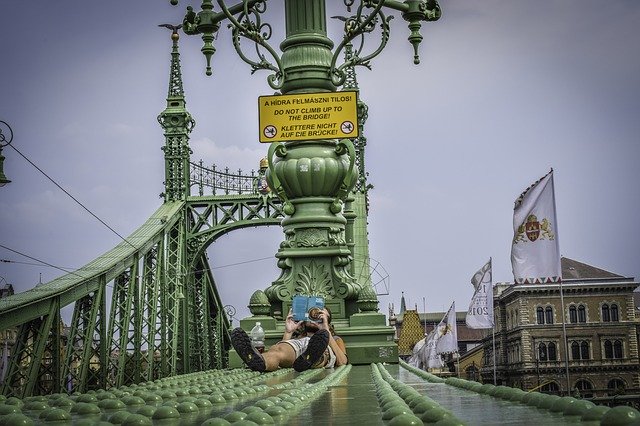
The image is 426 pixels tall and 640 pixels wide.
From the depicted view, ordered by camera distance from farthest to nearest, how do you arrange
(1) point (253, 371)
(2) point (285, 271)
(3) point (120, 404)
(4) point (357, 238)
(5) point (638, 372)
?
(5) point (638, 372), (4) point (357, 238), (2) point (285, 271), (1) point (253, 371), (3) point (120, 404)

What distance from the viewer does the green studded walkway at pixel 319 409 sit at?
4656 mm

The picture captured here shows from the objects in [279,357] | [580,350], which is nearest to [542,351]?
[580,350]

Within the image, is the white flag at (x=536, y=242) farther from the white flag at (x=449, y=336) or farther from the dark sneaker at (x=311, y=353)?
the white flag at (x=449, y=336)

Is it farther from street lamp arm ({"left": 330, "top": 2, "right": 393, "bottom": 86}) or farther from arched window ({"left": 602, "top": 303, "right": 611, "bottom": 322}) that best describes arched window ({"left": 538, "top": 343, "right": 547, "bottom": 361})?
street lamp arm ({"left": 330, "top": 2, "right": 393, "bottom": 86})

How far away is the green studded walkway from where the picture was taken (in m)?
4.66

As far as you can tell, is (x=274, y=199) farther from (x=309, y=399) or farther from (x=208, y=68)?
(x=309, y=399)

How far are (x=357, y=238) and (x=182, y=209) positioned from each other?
49.9ft

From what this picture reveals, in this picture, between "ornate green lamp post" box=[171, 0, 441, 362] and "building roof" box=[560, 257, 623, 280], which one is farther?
"building roof" box=[560, 257, 623, 280]

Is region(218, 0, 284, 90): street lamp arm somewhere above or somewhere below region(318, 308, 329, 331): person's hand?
above

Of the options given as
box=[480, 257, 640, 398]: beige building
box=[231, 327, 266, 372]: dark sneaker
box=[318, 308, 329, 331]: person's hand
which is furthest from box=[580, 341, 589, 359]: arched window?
box=[231, 327, 266, 372]: dark sneaker

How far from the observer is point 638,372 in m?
95.6

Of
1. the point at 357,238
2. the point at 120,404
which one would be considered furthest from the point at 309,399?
the point at 357,238

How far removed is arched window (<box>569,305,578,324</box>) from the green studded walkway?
9326cm

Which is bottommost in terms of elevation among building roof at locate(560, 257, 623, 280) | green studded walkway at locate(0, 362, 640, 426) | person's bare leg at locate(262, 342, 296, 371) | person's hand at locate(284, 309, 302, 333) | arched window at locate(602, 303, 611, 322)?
green studded walkway at locate(0, 362, 640, 426)
